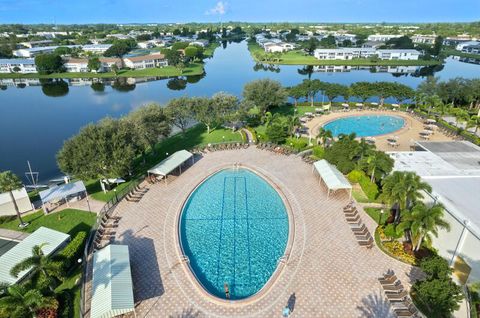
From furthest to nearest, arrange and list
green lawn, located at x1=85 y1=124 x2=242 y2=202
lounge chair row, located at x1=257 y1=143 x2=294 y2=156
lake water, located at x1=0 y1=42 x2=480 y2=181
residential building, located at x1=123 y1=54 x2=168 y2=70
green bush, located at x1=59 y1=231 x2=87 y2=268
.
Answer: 1. residential building, located at x1=123 y1=54 x2=168 y2=70
2. lake water, located at x1=0 y1=42 x2=480 y2=181
3. lounge chair row, located at x1=257 y1=143 x2=294 y2=156
4. green lawn, located at x1=85 y1=124 x2=242 y2=202
5. green bush, located at x1=59 y1=231 x2=87 y2=268

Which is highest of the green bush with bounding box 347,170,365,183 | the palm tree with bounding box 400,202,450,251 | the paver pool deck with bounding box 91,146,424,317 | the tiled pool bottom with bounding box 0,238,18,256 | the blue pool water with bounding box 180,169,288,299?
the palm tree with bounding box 400,202,450,251

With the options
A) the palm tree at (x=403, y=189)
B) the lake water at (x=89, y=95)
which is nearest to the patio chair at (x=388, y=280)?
the palm tree at (x=403, y=189)

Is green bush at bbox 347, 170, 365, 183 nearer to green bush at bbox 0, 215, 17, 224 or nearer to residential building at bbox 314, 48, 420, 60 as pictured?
green bush at bbox 0, 215, 17, 224

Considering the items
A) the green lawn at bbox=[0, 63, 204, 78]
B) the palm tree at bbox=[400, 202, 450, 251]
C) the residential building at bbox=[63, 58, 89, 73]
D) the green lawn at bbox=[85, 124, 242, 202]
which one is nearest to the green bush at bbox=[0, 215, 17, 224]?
the green lawn at bbox=[85, 124, 242, 202]

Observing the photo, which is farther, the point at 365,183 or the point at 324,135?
the point at 324,135

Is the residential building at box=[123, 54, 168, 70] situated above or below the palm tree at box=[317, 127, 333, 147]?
above

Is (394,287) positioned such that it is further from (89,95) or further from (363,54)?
(363,54)

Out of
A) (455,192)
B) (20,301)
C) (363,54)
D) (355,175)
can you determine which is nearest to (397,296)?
(455,192)

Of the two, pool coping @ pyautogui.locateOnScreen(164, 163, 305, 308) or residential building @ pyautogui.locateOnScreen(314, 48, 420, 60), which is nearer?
pool coping @ pyautogui.locateOnScreen(164, 163, 305, 308)
